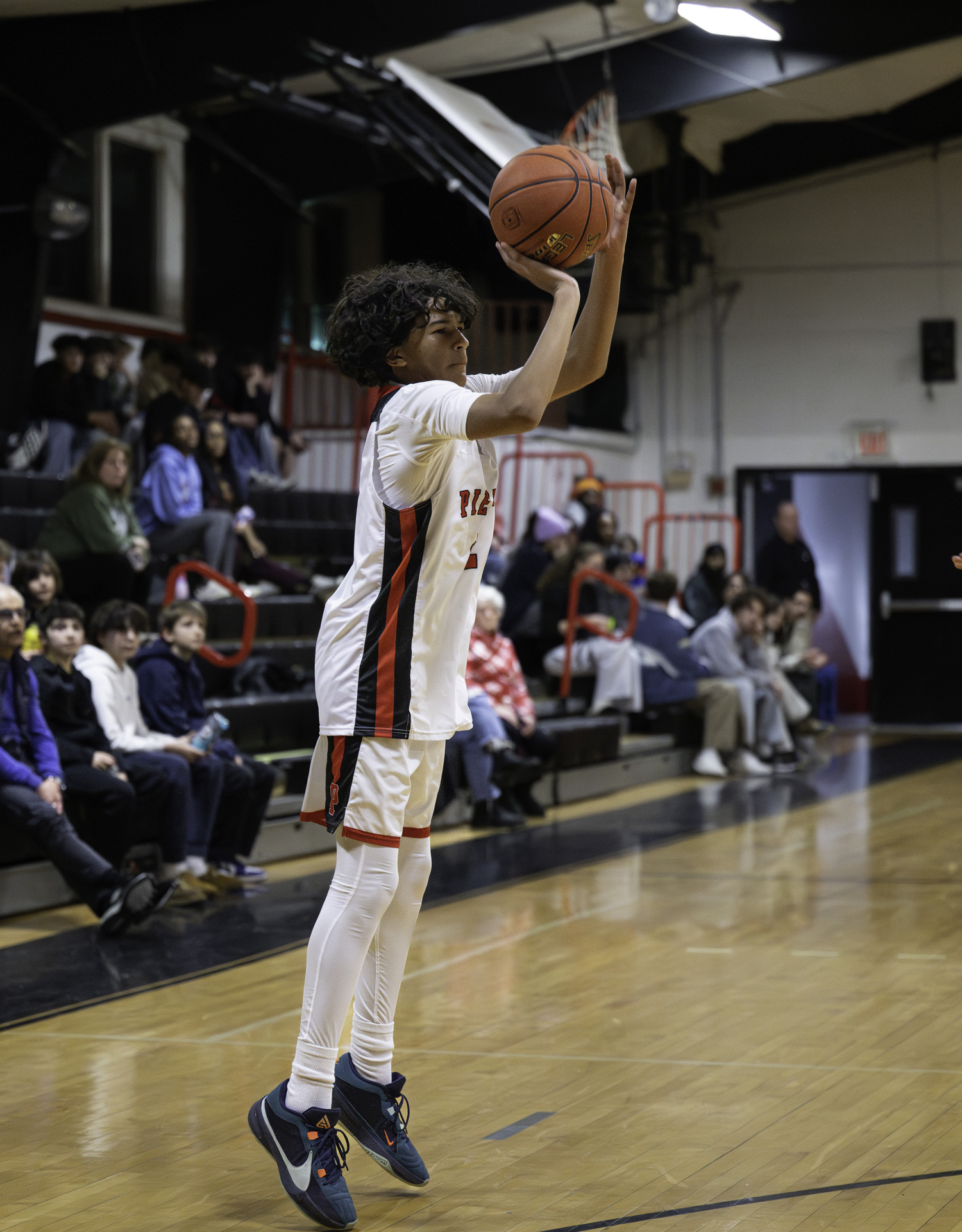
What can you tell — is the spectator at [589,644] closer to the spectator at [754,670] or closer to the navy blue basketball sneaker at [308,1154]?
the spectator at [754,670]

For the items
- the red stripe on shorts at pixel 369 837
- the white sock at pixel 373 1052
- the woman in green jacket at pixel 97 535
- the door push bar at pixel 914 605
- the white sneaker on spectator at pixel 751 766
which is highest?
the woman in green jacket at pixel 97 535

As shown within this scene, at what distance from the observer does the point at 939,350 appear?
1427 centimetres

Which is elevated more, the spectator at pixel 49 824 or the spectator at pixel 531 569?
the spectator at pixel 531 569

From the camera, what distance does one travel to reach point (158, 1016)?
4.09 meters

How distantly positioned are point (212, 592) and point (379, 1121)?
18.8ft

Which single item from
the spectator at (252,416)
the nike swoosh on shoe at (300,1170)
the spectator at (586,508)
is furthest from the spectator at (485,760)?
the nike swoosh on shoe at (300,1170)

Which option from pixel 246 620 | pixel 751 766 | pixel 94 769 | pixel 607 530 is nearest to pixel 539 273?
pixel 94 769

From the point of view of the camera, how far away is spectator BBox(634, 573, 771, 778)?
32.5 feet

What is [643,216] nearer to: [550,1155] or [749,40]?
[749,40]

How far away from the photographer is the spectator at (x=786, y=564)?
12.9 m

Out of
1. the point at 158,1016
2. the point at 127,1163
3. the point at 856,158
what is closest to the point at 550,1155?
the point at 127,1163

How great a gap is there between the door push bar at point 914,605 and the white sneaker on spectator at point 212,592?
7.73 metres

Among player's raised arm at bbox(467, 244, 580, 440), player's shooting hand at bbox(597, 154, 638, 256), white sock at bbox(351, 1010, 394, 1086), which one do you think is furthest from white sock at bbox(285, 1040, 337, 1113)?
player's shooting hand at bbox(597, 154, 638, 256)

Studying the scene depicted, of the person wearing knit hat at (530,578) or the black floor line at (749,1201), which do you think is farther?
the person wearing knit hat at (530,578)
